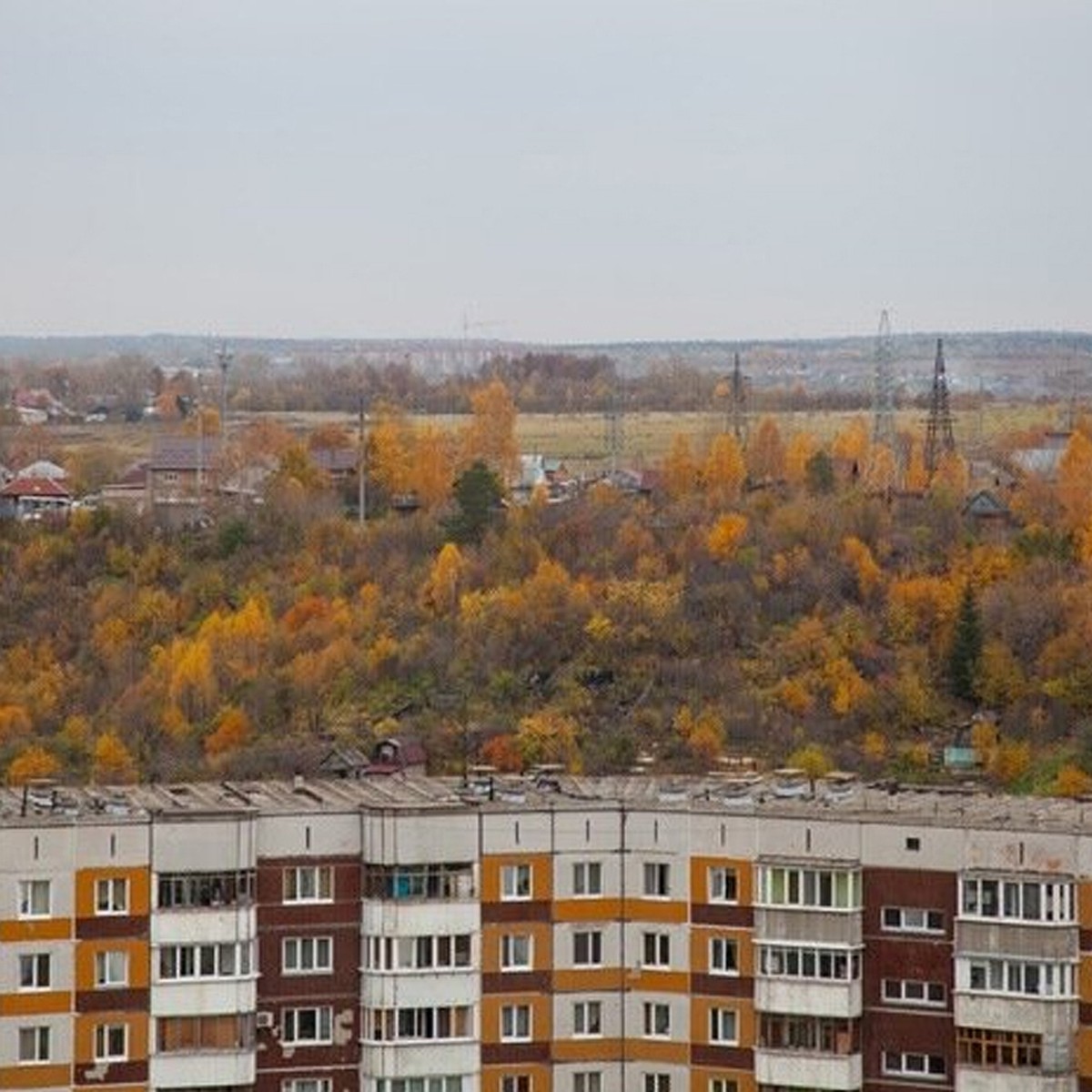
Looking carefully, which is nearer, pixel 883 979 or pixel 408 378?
pixel 883 979

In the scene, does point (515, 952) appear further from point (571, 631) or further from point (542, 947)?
point (571, 631)

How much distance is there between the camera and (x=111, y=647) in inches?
1510

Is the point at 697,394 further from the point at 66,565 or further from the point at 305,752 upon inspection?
the point at 305,752

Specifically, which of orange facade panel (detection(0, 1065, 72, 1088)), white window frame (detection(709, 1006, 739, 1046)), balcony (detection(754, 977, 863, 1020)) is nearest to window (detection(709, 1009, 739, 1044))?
white window frame (detection(709, 1006, 739, 1046))

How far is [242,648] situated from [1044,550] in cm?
796

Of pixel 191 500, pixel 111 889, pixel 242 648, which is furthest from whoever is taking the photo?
pixel 191 500

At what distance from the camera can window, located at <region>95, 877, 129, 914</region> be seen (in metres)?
18.8

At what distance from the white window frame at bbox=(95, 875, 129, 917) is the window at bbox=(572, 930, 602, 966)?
2.26 m

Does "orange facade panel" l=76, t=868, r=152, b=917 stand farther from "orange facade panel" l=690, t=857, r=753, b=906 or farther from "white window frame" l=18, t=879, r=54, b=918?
"orange facade panel" l=690, t=857, r=753, b=906

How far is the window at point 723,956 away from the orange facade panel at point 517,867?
86cm

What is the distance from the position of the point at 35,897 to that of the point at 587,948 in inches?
109

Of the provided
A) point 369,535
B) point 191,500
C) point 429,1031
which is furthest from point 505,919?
point 191,500

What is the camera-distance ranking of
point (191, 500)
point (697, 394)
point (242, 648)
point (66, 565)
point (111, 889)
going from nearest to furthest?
point (111, 889), point (242, 648), point (66, 565), point (191, 500), point (697, 394)

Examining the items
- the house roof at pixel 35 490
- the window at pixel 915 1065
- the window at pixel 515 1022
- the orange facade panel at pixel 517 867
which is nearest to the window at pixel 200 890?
the orange facade panel at pixel 517 867
